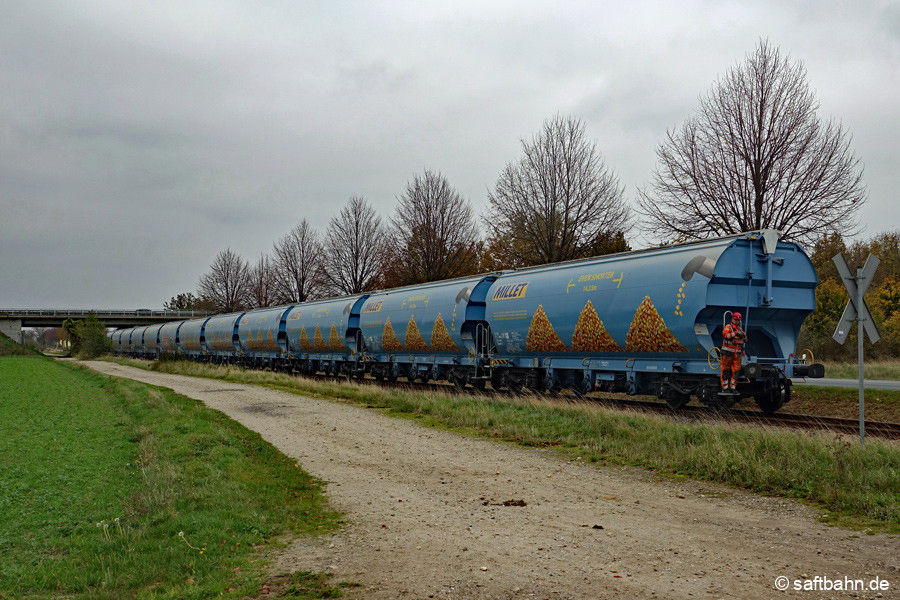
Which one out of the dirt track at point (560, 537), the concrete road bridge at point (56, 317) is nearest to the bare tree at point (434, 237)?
the dirt track at point (560, 537)

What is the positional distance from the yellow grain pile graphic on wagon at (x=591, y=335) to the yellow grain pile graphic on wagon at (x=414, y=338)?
746 cm

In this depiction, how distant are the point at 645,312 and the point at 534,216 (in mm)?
16712

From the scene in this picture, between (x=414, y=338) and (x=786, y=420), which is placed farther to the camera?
(x=414, y=338)

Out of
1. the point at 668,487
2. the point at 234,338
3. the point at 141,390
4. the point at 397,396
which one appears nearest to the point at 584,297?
the point at 397,396

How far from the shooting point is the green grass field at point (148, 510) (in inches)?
225

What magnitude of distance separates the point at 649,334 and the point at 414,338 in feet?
34.6

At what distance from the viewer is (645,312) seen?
14836mm

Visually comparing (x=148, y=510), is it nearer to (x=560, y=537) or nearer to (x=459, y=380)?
(x=560, y=537)

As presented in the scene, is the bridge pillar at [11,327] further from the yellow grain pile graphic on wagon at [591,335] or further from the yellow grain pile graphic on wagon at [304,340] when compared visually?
the yellow grain pile graphic on wagon at [591,335]

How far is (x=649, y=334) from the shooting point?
14797 millimetres

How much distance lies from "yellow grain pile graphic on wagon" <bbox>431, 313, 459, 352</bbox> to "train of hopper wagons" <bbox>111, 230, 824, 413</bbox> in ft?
0.18

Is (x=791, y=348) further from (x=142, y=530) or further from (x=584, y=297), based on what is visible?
(x=142, y=530)

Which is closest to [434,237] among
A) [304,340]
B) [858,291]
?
[304,340]

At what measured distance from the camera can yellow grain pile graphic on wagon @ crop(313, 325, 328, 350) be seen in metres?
30.8
